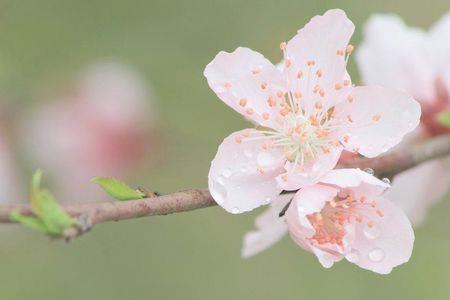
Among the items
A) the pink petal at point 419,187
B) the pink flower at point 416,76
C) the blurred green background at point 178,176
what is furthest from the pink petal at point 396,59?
the blurred green background at point 178,176

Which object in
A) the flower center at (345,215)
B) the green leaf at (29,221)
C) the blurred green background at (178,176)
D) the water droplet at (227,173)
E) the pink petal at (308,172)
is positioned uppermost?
the green leaf at (29,221)

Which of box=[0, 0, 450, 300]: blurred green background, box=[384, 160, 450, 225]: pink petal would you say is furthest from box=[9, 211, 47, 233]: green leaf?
box=[0, 0, 450, 300]: blurred green background

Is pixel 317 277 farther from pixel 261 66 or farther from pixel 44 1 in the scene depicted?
pixel 261 66

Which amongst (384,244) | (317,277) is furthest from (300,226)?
(317,277)

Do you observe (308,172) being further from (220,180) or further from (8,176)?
(8,176)

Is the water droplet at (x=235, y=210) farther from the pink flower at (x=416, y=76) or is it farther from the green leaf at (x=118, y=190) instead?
the pink flower at (x=416, y=76)
